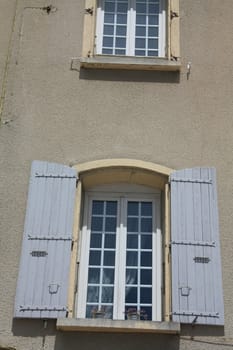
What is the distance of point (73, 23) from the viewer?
8203 millimetres

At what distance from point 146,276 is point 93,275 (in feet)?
2.05

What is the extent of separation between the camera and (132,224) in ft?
22.9

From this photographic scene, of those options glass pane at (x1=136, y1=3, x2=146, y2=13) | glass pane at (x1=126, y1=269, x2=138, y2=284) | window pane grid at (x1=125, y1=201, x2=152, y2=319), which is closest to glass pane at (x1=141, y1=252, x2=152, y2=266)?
window pane grid at (x1=125, y1=201, x2=152, y2=319)

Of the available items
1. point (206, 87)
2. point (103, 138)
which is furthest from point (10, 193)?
point (206, 87)

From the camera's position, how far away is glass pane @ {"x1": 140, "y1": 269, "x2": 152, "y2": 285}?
21.8ft

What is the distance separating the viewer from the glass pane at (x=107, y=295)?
6520 millimetres

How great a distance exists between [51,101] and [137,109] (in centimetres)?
116

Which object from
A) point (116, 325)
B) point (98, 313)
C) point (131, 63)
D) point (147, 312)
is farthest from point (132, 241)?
point (131, 63)

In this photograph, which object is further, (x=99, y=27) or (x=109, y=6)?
(x=109, y=6)

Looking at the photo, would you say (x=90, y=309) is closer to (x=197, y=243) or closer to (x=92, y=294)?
(x=92, y=294)

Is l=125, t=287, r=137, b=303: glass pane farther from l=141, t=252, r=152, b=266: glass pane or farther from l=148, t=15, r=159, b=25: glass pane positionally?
l=148, t=15, r=159, b=25: glass pane

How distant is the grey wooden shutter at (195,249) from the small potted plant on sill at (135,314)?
0.45 meters

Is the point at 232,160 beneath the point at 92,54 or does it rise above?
beneath

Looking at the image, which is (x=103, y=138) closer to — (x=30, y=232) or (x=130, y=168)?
(x=130, y=168)
